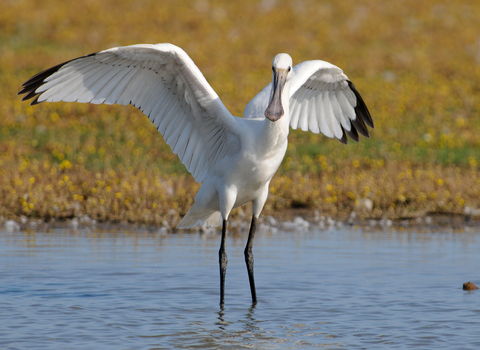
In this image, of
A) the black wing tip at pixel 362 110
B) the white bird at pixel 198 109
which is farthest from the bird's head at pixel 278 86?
the black wing tip at pixel 362 110

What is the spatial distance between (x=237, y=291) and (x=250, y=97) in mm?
10900

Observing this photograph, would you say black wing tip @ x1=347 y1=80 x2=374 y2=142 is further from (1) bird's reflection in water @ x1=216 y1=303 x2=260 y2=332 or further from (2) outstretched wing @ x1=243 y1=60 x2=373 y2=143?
(1) bird's reflection in water @ x1=216 y1=303 x2=260 y2=332

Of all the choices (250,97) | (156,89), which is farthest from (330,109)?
(250,97)

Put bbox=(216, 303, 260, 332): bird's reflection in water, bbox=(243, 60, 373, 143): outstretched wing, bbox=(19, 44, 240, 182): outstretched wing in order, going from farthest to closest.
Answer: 1. bbox=(243, 60, 373, 143): outstretched wing
2. bbox=(19, 44, 240, 182): outstretched wing
3. bbox=(216, 303, 260, 332): bird's reflection in water

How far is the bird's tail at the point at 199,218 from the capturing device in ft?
22.1

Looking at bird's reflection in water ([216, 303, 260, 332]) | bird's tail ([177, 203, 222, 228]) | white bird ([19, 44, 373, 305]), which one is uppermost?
white bird ([19, 44, 373, 305])

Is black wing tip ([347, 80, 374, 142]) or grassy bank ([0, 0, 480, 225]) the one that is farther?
grassy bank ([0, 0, 480, 225])

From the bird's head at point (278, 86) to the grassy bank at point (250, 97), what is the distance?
3.98m

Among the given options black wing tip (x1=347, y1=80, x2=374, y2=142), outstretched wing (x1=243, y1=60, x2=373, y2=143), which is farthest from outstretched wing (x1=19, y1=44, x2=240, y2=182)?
black wing tip (x1=347, y1=80, x2=374, y2=142)

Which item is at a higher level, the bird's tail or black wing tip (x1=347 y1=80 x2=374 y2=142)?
black wing tip (x1=347 y1=80 x2=374 y2=142)

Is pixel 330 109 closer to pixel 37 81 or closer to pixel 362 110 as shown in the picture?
pixel 362 110

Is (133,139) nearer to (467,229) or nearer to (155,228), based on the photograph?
(155,228)

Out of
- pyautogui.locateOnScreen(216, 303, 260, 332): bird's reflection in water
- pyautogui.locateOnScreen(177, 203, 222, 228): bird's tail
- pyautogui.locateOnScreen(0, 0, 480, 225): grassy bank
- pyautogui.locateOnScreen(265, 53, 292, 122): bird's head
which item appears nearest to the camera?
pyautogui.locateOnScreen(216, 303, 260, 332): bird's reflection in water

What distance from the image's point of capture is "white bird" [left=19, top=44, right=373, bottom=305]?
578 centimetres
